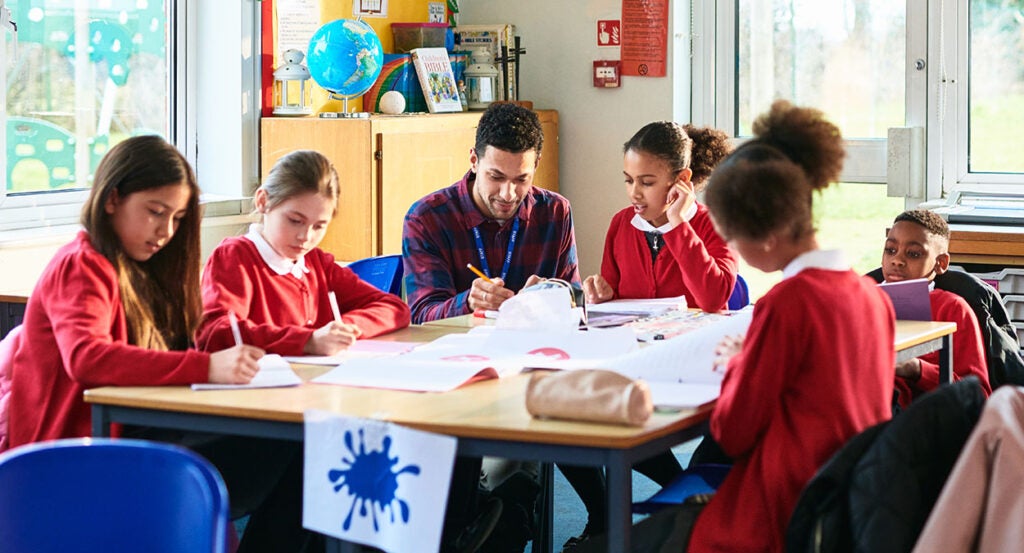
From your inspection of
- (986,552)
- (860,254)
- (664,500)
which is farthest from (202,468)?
(860,254)

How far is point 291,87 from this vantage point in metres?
4.57

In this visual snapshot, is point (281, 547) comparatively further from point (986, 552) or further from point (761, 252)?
point (986, 552)

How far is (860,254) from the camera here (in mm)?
5148

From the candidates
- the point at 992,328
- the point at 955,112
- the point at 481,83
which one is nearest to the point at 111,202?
the point at 992,328

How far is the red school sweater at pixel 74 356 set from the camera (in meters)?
2.09

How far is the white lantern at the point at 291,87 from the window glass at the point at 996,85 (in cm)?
239

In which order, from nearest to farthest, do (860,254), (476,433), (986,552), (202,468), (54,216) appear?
(202,468) < (986,552) < (476,433) < (54,216) < (860,254)

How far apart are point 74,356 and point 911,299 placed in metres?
1.66

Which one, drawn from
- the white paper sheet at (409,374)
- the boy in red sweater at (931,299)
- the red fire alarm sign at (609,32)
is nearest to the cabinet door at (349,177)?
the red fire alarm sign at (609,32)

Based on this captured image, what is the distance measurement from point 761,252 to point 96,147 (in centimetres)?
280

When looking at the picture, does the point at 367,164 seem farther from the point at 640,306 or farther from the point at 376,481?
the point at 376,481

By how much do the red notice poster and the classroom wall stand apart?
3 cm

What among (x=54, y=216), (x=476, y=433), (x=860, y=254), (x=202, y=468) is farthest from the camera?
(x=860, y=254)

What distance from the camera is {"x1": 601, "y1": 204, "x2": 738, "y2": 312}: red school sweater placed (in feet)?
9.80
